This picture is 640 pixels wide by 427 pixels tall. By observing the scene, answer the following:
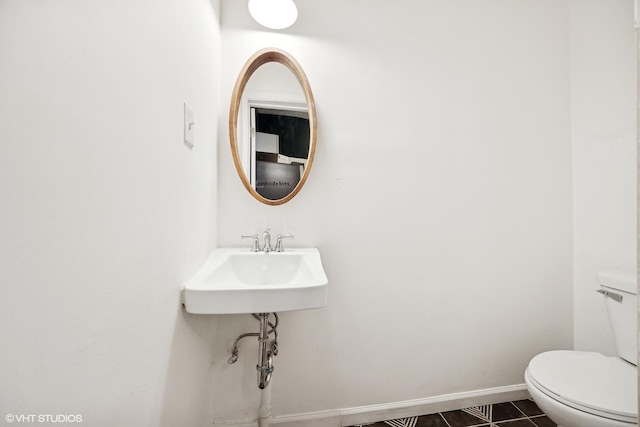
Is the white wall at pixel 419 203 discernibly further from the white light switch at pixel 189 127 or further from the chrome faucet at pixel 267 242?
the white light switch at pixel 189 127

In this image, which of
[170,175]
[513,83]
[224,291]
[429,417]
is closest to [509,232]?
[513,83]

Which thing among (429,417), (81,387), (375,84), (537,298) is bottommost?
(429,417)

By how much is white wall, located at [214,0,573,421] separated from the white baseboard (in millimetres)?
32

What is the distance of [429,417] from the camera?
4.23 ft

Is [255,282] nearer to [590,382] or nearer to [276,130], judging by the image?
[276,130]

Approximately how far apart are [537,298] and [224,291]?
1760 millimetres

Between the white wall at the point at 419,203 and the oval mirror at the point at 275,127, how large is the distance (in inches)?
2.8

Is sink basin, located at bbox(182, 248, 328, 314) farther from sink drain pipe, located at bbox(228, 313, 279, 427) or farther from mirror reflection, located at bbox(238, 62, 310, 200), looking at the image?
mirror reflection, located at bbox(238, 62, 310, 200)

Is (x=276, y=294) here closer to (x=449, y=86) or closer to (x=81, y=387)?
(x=81, y=387)

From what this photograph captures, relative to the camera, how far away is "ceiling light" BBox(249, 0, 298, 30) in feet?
3.79

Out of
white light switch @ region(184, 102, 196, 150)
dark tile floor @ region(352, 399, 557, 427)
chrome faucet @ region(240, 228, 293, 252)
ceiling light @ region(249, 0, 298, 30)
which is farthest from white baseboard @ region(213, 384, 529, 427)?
ceiling light @ region(249, 0, 298, 30)

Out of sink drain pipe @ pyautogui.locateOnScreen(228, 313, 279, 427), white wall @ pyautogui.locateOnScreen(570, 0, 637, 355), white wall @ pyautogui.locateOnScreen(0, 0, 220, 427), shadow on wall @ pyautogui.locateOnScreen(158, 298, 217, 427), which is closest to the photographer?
white wall @ pyautogui.locateOnScreen(0, 0, 220, 427)

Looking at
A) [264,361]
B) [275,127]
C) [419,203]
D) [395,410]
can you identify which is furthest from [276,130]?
[395,410]

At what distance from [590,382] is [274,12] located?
2.04 metres
